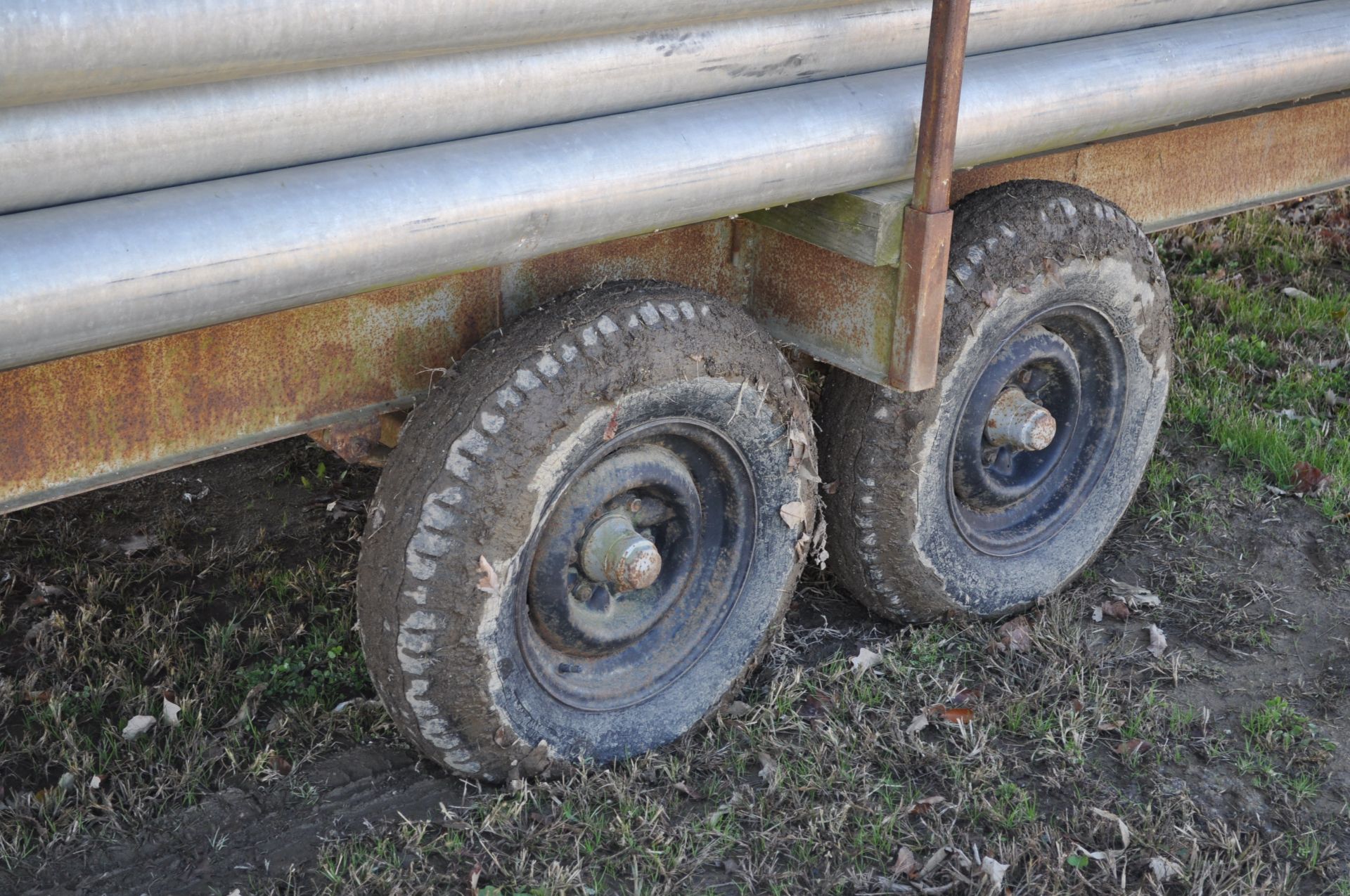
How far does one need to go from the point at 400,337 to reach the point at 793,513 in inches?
41.4

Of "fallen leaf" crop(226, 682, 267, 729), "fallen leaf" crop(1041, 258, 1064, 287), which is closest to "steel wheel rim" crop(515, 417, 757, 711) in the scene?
"fallen leaf" crop(226, 682, 267, 729)

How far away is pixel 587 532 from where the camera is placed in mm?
3109

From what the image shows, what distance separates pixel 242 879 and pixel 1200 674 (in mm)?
2458

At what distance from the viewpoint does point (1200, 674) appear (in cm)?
369

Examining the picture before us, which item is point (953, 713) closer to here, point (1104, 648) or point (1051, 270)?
point (1104, 648)

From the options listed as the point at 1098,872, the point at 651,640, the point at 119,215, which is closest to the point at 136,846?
the point at 651,640

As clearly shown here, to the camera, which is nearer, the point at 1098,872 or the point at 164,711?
the point at 1098,872

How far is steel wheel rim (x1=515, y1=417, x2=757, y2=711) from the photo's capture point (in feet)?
9.96

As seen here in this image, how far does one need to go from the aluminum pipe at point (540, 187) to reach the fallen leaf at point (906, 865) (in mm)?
1428

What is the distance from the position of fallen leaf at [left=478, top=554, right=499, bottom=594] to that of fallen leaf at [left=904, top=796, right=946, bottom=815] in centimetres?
110

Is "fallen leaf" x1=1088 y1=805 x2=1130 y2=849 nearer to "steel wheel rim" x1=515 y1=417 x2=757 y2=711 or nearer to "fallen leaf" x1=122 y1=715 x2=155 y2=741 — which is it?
"steel wheel rim" x1=515 y1=417 x2=757 y2=711

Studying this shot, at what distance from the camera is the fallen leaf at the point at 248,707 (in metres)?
3.38

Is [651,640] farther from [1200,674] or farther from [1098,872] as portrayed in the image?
[1200,674]

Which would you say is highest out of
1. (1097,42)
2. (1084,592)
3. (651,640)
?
(1097,42)
